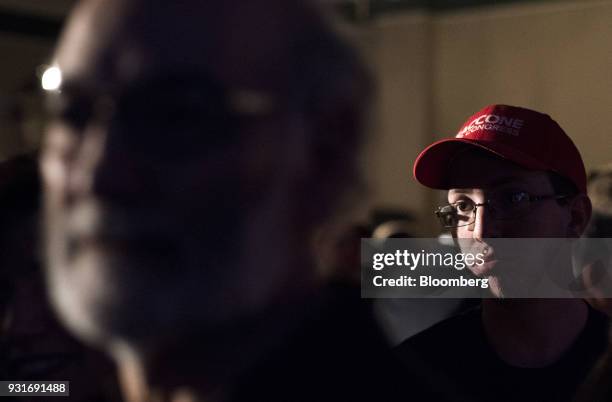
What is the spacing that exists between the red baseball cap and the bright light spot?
576 millimetres

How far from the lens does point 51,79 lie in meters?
0.59

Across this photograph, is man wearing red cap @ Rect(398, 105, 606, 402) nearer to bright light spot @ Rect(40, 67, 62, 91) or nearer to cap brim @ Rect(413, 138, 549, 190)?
cap brim @ Rect(413, 138, 549, 190)

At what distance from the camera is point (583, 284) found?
107 cm

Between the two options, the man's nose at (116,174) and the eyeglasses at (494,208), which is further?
the eyeglasses at (494,208)

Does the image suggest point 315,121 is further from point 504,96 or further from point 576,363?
point 504,96

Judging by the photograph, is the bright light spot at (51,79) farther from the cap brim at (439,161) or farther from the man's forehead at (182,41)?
the cap brim at (439,161)

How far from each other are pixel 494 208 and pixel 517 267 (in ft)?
0.25

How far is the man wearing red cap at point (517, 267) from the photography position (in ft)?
3.09

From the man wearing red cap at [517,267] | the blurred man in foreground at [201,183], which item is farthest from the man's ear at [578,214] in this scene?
the blurred man in foreground at [201,183]

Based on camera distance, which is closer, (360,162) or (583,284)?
(360,162)

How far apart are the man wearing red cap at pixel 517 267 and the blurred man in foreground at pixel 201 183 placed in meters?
0.41

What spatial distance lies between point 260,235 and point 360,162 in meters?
0.09

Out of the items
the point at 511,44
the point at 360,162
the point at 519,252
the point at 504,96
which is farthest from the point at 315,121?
the point at 511,44

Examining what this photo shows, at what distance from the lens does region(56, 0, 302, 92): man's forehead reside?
512 millimetres
